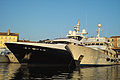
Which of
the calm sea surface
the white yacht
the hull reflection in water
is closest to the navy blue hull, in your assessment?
the calm sea surface

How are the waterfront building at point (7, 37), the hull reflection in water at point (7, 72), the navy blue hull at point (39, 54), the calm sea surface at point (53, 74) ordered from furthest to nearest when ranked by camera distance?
1. the waterfront building at point (7, 37)
2. the navy blue hull at point (39, 54)
3. the calm sea surface at point (53, 74)
4. the hull reflection in water at point (7, 72)

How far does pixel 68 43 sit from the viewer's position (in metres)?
36.2

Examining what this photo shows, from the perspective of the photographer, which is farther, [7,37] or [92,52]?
[7,37]

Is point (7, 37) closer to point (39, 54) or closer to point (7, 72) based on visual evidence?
point (39, 54)

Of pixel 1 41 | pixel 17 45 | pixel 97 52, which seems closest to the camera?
pixel 17 45

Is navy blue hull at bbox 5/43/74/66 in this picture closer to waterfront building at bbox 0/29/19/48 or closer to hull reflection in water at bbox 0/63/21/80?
hull reflection in water at bbox 0/63/21/80

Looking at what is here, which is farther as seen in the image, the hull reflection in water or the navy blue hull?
the navy blue hull

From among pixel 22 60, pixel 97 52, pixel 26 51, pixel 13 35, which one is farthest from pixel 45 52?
pixel 13 35

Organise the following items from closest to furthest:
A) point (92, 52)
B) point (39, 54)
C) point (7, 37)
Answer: point (39, 54)
point (92, 52)
point (7, 37)

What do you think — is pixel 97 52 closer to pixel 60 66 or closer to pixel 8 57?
pixel 60 66

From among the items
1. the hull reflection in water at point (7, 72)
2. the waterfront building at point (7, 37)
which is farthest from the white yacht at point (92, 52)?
the waterfront building at point (7, 37)

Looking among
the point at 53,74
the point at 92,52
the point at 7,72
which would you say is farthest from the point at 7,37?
the point at 53,74

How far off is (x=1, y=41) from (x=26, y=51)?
5599cm

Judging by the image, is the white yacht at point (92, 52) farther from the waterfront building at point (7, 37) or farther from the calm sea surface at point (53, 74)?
the waterfront building at point (7, 37)
